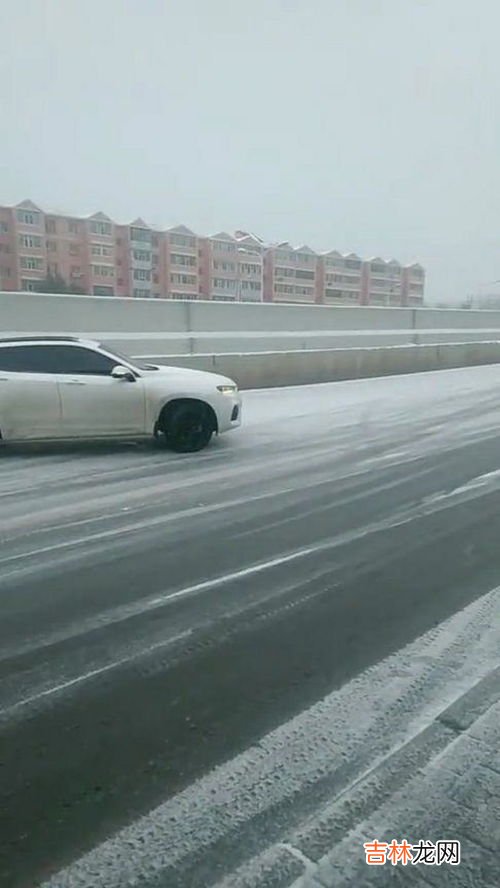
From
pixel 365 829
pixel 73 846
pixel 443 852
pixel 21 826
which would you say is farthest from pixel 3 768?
pixel 443 852

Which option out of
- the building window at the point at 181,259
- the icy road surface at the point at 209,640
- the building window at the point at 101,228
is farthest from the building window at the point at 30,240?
the icy road surface at the point at 209,640

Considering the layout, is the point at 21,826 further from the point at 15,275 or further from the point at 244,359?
the point at 15,275

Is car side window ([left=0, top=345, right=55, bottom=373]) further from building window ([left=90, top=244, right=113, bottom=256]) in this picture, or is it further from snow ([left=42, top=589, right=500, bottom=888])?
building window ([left=90, top=244, right=113, bottom=256])

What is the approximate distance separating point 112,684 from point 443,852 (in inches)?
65.9

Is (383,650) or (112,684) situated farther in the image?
(383,650)

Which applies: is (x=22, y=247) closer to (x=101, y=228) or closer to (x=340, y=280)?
(x=101, y=228)

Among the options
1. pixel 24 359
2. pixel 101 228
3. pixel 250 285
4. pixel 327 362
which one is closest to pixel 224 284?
pixel 250 285

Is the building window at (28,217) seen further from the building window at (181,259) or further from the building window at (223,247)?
the building window at (223,247)

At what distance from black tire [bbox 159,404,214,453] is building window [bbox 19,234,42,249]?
418 inches

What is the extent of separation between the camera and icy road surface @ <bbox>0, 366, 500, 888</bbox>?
87.4 inches

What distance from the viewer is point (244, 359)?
47.6 feet

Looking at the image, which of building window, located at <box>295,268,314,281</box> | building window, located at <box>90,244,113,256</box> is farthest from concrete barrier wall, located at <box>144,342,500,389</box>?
building window, located at <box>90,244,113,256</box>

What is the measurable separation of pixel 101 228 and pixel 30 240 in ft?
7.79

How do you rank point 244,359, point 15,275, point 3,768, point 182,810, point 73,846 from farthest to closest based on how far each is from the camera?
point 15,275, point 244,359, point 3,768, point 182,810, point 73,846
